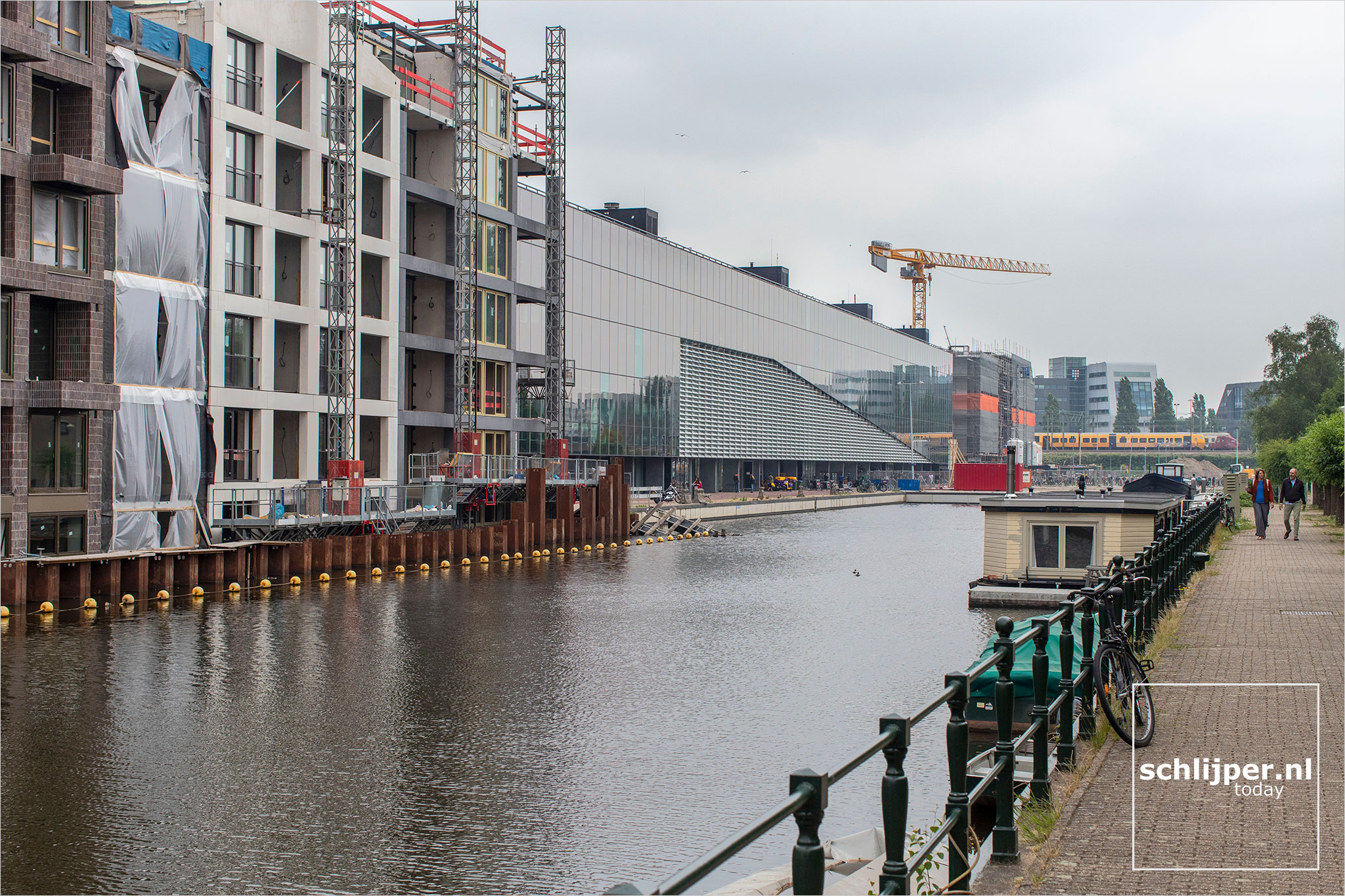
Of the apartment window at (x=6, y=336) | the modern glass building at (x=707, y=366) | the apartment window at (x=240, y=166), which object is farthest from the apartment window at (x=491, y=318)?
the apartment window at (x=6, y=336)

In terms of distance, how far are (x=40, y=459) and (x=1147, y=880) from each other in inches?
1339

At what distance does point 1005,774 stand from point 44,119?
34762 mm

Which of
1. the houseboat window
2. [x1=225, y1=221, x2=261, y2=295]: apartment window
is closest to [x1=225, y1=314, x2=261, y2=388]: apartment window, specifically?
[x1=225, y1=221, x2=261, y2=295]: apartment window

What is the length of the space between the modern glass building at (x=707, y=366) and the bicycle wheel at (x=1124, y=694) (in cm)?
5849

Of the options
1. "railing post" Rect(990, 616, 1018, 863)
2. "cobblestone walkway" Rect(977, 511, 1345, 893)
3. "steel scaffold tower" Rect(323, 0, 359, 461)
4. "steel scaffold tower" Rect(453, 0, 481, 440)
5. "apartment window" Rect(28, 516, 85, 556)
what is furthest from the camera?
"steel scaffold tower" Rect(453, 0, 481, 440)

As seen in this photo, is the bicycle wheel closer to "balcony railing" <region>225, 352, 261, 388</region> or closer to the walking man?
the walking man

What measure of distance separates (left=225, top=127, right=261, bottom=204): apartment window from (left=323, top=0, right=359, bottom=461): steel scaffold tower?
3.16m

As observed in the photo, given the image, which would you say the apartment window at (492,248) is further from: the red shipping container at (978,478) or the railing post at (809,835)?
the red shipping container at (978,478)

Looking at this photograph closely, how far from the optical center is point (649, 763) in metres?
15.8

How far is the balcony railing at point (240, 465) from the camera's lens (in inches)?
1778

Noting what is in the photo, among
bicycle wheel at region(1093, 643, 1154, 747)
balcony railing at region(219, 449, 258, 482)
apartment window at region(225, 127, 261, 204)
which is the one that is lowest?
bicycle wheel at region(1093, 643, 1154, 747)

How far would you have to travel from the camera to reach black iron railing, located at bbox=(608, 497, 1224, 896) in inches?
183

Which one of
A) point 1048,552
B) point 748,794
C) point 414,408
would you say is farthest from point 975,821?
point 414,408

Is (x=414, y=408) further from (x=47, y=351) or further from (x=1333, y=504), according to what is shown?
(x=1333, y=504)
